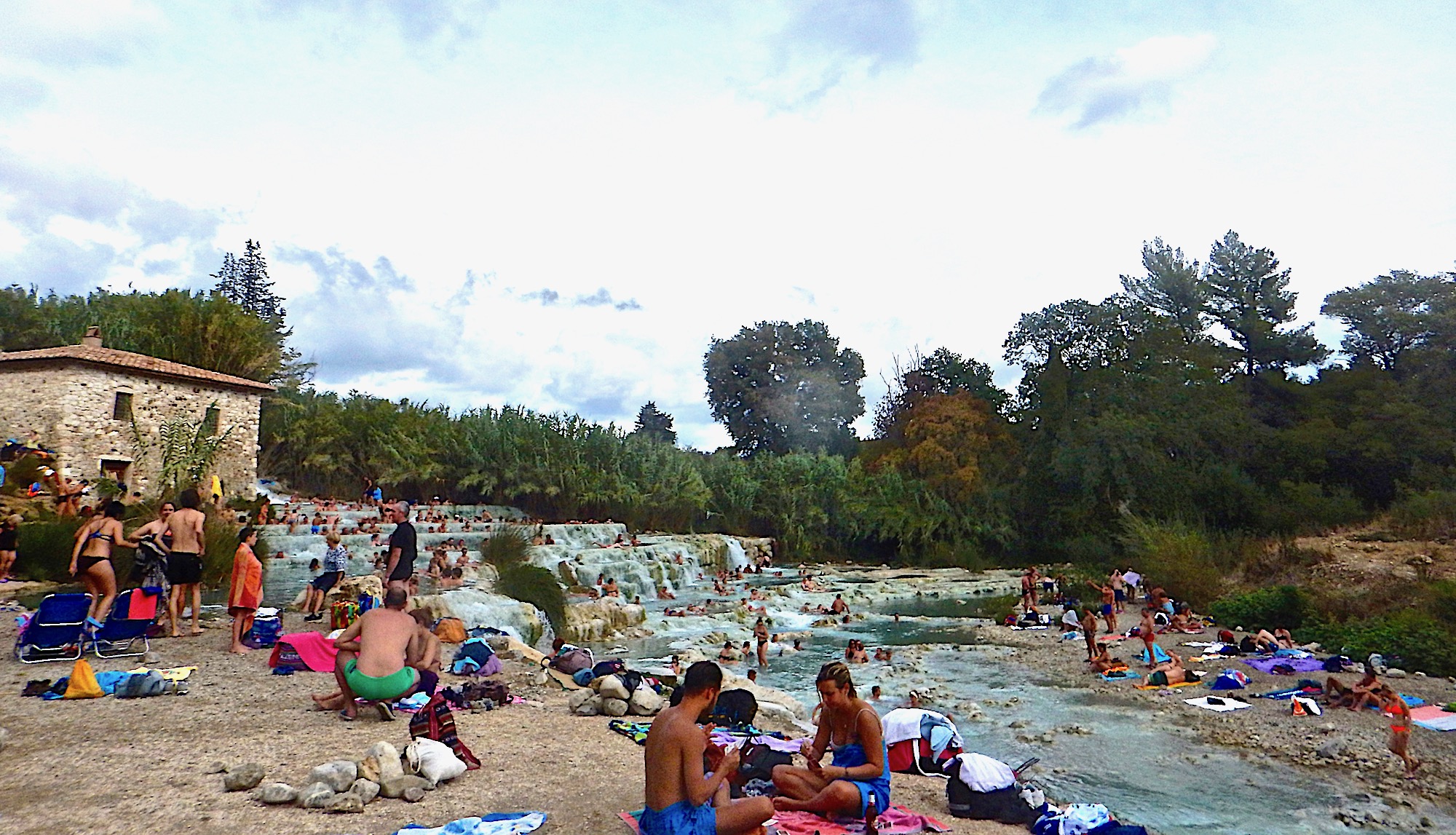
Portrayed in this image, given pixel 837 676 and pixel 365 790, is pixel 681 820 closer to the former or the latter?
pixel 837 676

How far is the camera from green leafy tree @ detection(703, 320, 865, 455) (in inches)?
1866

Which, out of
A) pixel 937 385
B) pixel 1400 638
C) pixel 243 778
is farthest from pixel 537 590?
pixel 937 385

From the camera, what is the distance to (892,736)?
6324mm

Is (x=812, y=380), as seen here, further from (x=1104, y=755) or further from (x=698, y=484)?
(x=1104, y=755)

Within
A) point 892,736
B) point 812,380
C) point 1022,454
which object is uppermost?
point 812,380

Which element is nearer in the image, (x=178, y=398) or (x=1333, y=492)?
(x=178, y=398)

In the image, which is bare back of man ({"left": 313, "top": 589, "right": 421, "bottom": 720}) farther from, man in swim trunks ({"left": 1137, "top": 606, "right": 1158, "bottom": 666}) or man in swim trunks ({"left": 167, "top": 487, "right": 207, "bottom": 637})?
man in swim trunks ({"left": 1137, "top": 606, "right": 1158, "bottom": 666})

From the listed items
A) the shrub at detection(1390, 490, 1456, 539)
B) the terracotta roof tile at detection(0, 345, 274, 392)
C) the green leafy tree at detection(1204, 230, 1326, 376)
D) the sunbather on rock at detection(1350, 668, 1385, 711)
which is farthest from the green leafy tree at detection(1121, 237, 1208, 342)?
the terracotta roof tile at detection(0, 345, 274, 392)

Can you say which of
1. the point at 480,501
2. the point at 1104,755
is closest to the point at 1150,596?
the point at 1104,755

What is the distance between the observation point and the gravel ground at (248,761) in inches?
171

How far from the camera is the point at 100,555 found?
8.43m

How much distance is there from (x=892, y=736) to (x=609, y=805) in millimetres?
2387

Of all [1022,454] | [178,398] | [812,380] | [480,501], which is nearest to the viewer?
[178,398]

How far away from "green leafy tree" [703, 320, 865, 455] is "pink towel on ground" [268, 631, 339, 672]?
125ft
